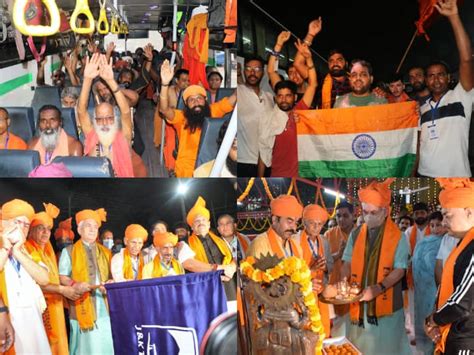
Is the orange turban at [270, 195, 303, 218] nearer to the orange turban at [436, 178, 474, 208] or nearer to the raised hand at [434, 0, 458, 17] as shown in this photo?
the orange turban at [436, 178, 474, 208]

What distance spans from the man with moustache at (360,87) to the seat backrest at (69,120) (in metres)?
1.36

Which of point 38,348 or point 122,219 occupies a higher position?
point 122,219

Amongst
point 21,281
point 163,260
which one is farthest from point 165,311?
point 21,281

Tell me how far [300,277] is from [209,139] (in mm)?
832

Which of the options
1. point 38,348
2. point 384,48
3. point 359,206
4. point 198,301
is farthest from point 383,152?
point 38,348

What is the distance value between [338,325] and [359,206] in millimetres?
633

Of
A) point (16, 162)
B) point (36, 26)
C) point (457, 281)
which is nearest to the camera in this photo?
point (36, 26)

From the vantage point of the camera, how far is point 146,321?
2.76m

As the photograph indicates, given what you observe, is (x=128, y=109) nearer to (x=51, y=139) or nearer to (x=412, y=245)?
(x=51, y=139)

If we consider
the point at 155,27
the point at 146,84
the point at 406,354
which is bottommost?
the point at 406,354

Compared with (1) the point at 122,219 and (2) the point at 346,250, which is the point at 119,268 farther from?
(2) the point at 346,250

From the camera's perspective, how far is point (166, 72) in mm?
2723

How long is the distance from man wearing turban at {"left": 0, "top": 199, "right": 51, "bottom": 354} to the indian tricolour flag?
1433 mm

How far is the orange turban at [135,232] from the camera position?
2.77m
